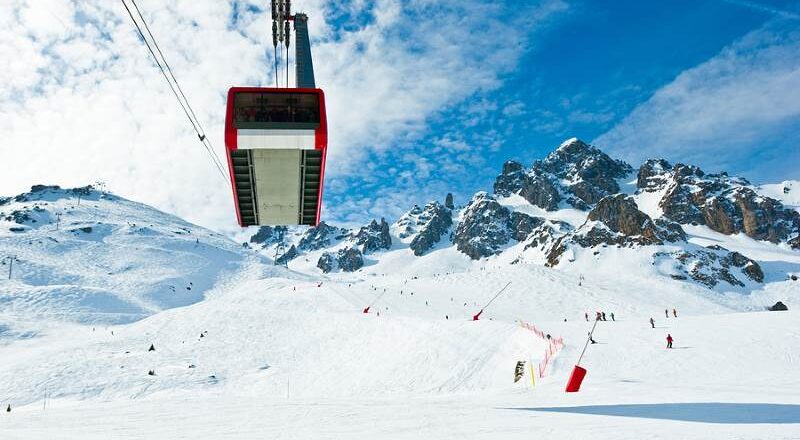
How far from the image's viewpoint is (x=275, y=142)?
1786cm

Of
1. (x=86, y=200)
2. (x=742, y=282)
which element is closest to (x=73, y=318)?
(x=86, y=200)

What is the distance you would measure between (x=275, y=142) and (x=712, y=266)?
120273 mm

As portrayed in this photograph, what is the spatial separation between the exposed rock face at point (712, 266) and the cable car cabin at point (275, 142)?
342 feet

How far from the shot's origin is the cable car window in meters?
17.4

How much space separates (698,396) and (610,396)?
206 centimetres

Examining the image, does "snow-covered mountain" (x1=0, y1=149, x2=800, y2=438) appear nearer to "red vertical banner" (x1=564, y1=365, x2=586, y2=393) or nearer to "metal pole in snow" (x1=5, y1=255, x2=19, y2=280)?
"red vertical banner" (x1=564, y1=365, x2=586, y2=393)

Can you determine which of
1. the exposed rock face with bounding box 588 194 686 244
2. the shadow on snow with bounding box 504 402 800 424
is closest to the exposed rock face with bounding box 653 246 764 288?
the exposed rock face with bounding box 588 194 686 244

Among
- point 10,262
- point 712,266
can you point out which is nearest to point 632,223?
point 712,266

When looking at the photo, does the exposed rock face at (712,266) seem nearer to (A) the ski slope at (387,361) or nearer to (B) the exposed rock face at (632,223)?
(B) the exposed rock face at (632,223)

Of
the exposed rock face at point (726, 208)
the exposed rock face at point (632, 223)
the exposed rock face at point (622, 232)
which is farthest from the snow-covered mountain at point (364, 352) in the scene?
the exposed rock face at point (726, 208)

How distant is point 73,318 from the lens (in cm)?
5791

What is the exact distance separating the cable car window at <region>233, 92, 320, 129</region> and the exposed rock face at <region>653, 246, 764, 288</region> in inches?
4197

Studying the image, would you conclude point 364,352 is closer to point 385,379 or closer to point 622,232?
point 385,379

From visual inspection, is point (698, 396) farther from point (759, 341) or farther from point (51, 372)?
point (51, 372)
